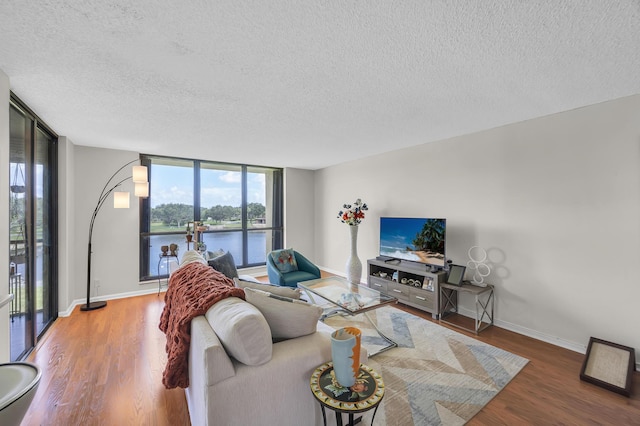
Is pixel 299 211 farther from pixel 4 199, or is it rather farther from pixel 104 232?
pixel 4 199

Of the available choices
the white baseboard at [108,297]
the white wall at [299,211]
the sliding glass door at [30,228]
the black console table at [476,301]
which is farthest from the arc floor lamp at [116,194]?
the black console table at [476,301]

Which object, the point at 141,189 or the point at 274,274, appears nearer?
the point at 141,189

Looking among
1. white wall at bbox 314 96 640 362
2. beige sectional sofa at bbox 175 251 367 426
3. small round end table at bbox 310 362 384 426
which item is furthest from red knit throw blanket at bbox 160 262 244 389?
white wall at bbox 314 96 640 362

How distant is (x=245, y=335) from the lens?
1288 millimetres

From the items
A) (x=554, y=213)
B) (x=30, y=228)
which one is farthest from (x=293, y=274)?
(x=554, y=213)

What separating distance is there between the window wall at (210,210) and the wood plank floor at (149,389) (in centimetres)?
A: 167

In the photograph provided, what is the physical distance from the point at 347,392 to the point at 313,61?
1946 mm

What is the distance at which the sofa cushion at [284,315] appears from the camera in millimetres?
1580

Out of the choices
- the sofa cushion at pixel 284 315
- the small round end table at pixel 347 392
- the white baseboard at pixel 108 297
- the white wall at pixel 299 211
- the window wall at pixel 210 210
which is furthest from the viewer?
the white wall at pixel 299 211

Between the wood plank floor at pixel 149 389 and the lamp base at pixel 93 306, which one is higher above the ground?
the lamp base at pixel 93 306

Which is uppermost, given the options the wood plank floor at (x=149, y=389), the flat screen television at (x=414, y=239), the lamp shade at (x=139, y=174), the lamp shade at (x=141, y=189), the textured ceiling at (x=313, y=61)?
the textured ceiling at (x=313, y=61)

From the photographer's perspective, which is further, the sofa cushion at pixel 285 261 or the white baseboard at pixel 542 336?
the sofa cushion at pixel 285 261

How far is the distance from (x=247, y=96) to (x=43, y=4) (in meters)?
1.26

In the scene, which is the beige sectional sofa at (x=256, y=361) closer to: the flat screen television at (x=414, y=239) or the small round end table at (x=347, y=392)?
the small round end table at (x=347, y=392)
